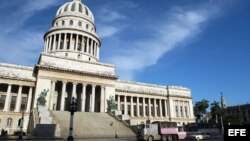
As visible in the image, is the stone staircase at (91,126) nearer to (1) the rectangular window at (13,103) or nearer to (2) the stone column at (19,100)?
(2) the stone column at (19,100)

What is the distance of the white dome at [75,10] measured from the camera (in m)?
71.2

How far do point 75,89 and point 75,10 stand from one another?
33285 millimetres

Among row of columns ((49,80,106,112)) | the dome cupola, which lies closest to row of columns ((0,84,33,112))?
row of columns ((49,80,106,112))

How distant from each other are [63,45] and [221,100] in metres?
56.2

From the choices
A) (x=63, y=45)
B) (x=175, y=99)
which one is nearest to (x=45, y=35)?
(x=63, y=45)

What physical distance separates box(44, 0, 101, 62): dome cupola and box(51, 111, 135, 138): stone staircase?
24752 mm

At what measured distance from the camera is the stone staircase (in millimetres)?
33000

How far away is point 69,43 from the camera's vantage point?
65.1 m

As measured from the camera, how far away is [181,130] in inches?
1247

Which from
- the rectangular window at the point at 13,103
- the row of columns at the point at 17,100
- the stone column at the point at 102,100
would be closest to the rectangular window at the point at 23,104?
the row of columns at the point at 17,100

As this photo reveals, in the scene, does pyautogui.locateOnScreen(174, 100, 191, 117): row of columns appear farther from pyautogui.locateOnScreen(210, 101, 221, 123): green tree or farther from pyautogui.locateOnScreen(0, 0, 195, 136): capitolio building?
pyautogui.locateOnScreen(210, 101, 221, 123): green tree

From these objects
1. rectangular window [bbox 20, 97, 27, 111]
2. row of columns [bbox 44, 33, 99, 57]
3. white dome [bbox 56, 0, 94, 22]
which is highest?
white dome [bbox 56, 0, 94, 22]

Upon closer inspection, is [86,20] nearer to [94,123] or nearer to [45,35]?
[45,35]

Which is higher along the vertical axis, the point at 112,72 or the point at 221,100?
the point at 112,72
